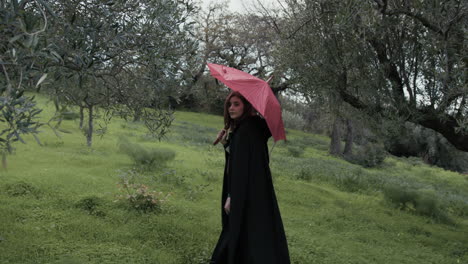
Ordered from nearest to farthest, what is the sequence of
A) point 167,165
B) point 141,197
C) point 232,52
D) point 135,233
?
1. point 135,233
2. point 141,197
3. point 167,165
4. point 232,52

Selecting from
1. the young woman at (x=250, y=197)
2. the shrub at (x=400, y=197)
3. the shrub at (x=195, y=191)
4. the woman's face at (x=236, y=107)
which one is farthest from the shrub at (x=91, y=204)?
the shrub at (x=400, y=197)

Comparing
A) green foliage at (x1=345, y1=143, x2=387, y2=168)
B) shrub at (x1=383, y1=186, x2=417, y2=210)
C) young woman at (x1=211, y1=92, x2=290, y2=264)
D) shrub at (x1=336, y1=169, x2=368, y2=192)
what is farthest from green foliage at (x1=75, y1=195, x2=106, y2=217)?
green foliage at (x1=345, y1=143, x2=387, y2=168)

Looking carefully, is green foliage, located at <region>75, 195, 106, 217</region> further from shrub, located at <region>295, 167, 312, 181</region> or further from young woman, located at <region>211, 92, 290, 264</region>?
shrub, located at <region>295, 167, 312, 181</region>

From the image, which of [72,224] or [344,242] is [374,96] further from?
[72,224]

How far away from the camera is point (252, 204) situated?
481cm

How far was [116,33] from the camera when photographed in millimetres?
4691

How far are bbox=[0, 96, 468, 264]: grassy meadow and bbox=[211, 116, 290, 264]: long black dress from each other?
1659 millimetres

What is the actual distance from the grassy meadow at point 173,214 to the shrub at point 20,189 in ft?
0.06

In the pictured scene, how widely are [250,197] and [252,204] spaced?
9cm

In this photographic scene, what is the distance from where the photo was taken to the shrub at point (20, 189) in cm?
819

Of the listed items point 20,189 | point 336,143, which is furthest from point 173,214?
point 336,143

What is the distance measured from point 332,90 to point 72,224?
6034mm

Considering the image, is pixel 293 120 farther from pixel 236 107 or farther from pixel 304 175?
pixel 236 107

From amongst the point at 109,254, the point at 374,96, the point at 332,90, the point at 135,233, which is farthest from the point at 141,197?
the point at 374,96
